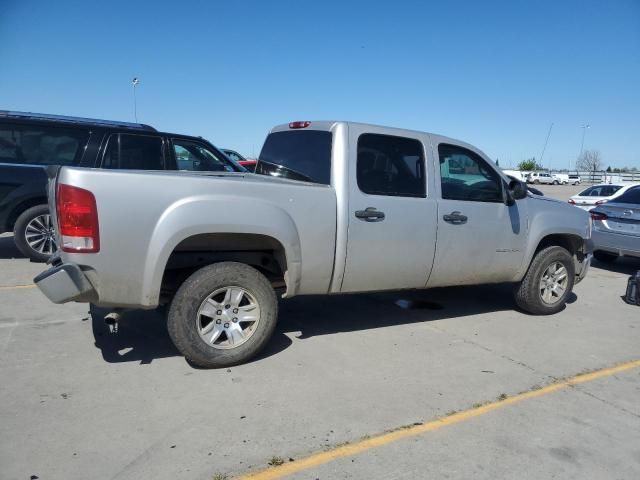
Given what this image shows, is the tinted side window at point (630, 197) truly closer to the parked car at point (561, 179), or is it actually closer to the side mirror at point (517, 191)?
the side mirror at point (517, 191)

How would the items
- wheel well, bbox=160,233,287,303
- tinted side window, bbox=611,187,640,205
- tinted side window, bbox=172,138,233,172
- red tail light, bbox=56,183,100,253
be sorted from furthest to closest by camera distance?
tinted side window, bbox=611,187,640,205, tinted side window, bbox=172,138,233,172, wheel well, bbox=160,233,287,303, red tail light, bbox=56,183,100,253

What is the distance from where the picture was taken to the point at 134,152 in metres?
7.27

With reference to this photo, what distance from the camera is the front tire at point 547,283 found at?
568cm

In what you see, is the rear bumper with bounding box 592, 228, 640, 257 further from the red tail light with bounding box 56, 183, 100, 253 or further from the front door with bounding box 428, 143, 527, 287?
the red tail light with bounding box 56, 183, 100, 253

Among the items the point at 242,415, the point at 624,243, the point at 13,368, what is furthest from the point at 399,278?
the point at 624,243

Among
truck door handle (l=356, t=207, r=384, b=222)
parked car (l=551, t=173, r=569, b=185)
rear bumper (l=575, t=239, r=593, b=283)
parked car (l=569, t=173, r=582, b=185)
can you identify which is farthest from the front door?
parked car (l=569, t=173, r=582, b=185)

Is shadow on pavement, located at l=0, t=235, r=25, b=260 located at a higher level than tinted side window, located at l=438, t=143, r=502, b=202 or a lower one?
lower

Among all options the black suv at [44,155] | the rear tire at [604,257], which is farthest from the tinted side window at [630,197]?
the black suv at [44,155]

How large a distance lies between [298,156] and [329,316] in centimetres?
179

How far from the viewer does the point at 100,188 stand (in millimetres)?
3340

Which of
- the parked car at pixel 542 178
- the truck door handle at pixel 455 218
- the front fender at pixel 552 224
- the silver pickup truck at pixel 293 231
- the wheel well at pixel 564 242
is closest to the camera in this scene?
the silver pickup truck at pixel 293 231

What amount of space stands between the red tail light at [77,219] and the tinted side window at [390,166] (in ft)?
7.03

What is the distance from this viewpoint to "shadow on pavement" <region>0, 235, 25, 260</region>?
26.1 feet

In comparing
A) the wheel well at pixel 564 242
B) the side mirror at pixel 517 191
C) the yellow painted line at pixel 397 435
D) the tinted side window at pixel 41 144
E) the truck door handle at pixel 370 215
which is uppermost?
the tinted side window at pixel 41 144
